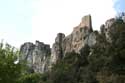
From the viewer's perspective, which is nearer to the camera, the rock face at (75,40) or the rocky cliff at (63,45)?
the rocky cliff at (63,45)

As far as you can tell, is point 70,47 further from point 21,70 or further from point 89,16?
point 21,70

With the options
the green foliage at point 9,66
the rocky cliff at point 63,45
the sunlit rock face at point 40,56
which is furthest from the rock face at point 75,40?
the green foliage at point 9,66

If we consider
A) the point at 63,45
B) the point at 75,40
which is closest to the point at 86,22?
the point at 75,40

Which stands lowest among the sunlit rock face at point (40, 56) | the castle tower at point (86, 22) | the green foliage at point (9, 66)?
the green foliage at point (9, 66)

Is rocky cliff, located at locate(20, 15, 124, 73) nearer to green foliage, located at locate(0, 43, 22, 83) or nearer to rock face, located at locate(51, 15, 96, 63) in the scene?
rock face, located at locate(51, 15, 96, 63)

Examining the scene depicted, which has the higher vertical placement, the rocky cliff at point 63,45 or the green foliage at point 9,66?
the rocky cliff at point 63,45

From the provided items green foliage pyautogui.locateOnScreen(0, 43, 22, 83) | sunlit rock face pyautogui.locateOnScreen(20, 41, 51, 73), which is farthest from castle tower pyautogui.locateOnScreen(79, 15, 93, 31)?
green foliage pyautogui.locateOnScreen(0, 43, 22, 83)

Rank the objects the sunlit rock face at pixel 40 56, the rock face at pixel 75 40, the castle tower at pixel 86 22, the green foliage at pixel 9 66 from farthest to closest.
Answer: the sunlit rock face at pixel 40 56 < the castle tower at pixel 86 22 < the rock face at pixel 75 40 < the green foliage at pixel 9 66

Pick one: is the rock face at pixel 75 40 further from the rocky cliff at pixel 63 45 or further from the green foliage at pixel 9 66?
the green foliage at pixel 9 66

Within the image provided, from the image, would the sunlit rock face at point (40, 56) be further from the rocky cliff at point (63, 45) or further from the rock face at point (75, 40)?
the rock face at point (75, 40)

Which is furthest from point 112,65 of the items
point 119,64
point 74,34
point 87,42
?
point 74,34

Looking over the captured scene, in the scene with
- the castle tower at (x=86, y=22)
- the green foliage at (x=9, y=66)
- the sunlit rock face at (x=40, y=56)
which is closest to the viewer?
the green foliage at (x=9, y=66)

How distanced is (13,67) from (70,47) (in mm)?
66261

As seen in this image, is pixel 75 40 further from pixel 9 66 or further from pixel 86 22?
pixel 9 66
